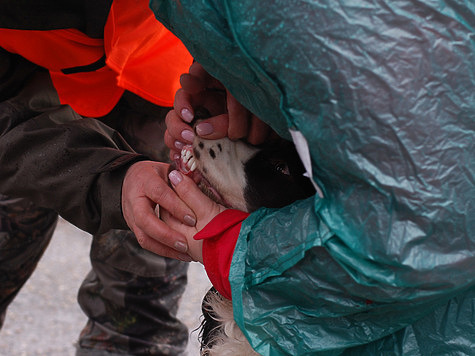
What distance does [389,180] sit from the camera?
630mm

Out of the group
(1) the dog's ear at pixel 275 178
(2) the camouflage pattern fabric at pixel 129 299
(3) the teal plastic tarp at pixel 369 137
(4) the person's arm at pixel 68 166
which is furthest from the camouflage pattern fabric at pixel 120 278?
(3) the teal plastic tarp at pixel 369 137

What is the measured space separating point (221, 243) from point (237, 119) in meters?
0.21

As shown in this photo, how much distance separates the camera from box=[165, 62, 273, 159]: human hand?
2.96 feet

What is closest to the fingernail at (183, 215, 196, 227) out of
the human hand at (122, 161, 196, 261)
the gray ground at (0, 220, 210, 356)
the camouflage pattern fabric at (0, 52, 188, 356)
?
the human hand at (122, 161, 196, 261)

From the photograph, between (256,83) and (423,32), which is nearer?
(423,32)

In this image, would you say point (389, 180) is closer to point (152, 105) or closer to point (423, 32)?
point (423, 32)

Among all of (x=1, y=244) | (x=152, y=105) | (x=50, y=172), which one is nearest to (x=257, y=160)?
(x=50, y=172)

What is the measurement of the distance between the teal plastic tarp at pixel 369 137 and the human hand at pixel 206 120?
16 cm

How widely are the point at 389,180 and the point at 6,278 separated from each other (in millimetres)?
1469

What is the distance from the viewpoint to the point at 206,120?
939 mm

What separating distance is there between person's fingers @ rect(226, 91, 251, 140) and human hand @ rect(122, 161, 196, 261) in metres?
0.16

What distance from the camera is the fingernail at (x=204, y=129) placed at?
0.92m

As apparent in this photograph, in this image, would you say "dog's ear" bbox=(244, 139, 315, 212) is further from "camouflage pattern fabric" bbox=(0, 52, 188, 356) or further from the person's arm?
"camouflage pattern fabric" bbox=(0, 52, 188, 356)

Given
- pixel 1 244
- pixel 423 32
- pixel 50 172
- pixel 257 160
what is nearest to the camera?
pixel 423 32
